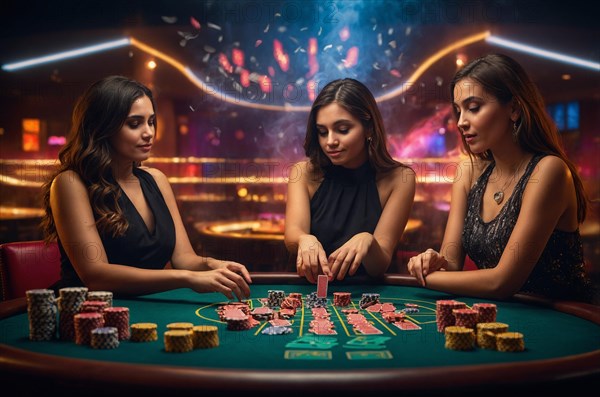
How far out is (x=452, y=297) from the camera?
2.29m

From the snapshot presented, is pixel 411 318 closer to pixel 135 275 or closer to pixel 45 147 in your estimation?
pixel 135 275

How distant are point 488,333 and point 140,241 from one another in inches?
60.2

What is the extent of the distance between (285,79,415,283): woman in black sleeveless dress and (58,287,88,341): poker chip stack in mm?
1099

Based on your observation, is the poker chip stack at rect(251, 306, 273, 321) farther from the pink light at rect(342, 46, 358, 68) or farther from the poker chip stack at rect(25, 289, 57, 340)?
the pink light at rect(342, 46, 358, 68)

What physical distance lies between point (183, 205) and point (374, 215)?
5807 millimetres

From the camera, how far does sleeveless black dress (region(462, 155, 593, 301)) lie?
2.25 meters

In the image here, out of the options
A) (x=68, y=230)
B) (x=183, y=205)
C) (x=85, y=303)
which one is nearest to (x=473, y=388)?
(x=85, y=303)

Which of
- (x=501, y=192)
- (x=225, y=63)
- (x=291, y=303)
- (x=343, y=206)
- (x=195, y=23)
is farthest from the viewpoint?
(x=225, y=63)

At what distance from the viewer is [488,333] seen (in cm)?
154

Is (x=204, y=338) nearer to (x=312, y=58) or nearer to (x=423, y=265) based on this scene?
(x=423, y=265)

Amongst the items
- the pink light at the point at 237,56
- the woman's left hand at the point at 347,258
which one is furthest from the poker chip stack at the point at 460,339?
the pink light at the point at 237,56

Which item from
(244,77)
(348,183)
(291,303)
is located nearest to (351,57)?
(244,77)

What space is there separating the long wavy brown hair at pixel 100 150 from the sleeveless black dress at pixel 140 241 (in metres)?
0.06

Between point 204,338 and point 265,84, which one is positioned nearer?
point 204,338
